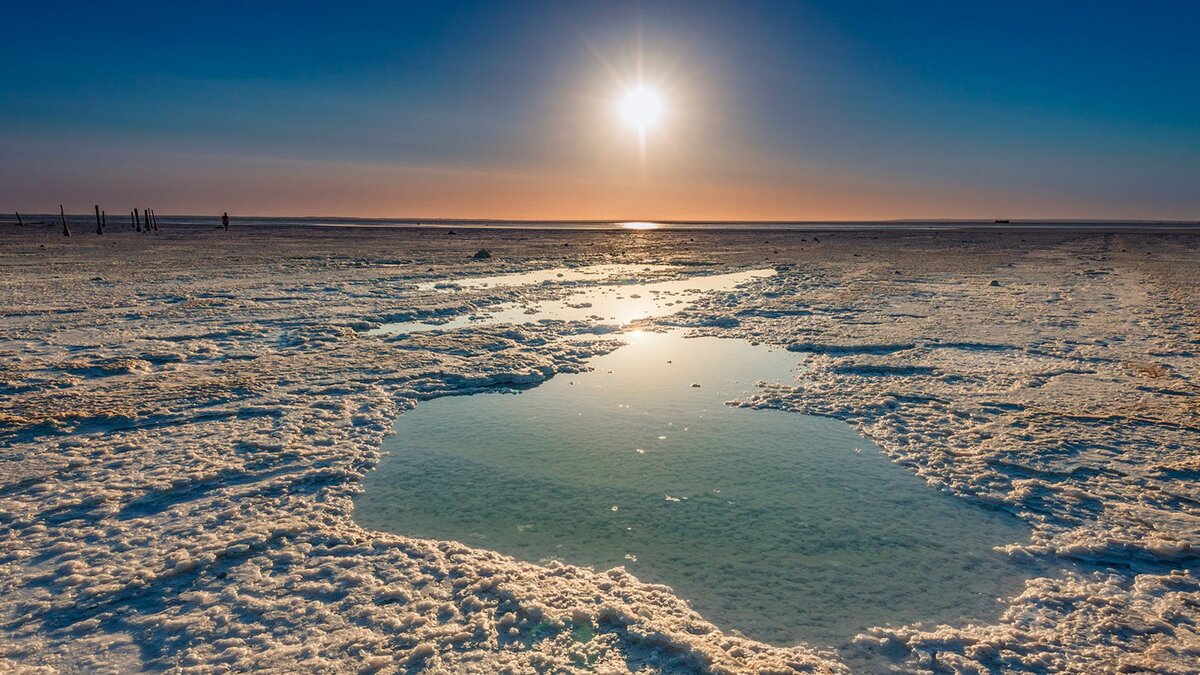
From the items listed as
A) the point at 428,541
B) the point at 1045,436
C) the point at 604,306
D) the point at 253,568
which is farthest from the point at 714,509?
the point at 604,306

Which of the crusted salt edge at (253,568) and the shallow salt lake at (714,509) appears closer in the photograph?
the crusted salt edge at (253,568)

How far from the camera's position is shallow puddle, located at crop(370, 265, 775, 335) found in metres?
12.8

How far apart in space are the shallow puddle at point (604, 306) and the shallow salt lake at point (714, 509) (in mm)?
5306

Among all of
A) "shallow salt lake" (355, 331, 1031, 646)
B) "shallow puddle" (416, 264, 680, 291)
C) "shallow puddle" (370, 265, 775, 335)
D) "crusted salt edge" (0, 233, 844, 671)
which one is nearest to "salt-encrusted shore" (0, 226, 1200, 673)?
"crusted salt edge" (0, 233, 844, 671)

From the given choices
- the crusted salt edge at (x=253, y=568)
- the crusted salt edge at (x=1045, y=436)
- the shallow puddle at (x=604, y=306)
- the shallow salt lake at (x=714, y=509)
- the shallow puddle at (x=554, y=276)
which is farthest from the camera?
the shallow puddle at (x=554, y=276)

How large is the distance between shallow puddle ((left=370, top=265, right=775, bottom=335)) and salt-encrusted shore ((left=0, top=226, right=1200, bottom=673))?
0.99 m

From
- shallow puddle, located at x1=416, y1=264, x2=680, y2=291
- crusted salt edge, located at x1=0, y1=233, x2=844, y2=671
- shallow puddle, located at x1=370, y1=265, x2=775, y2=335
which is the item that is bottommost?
crusted salt edge, located at x1=0, y1=233, x2=844, y2=671

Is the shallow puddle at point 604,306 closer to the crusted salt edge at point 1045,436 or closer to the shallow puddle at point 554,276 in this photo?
the crusted salt edge at point 1045,436

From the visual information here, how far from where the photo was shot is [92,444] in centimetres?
600

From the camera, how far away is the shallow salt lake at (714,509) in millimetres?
3844

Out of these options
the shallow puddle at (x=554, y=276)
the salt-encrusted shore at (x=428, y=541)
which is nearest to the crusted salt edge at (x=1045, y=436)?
the salt-encrusted shore at (x=428, y=541)

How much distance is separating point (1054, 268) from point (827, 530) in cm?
2539

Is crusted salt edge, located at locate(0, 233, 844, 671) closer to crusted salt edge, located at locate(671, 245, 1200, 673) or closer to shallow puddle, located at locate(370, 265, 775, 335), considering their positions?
crusted salt edge, located at locate(671, 245, 1200, 673)

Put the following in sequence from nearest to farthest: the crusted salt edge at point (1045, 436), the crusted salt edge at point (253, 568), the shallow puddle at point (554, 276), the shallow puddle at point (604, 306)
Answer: the crusted salt edge at point (253, 568)
the crusted salt edge at point (1045, 436)
the shallow puddle at point (604, 306)
the shallow puddle at point (554, 276)
